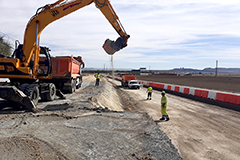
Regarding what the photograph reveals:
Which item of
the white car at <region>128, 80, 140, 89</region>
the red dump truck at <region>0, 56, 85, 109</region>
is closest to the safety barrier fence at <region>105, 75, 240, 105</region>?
the white car at <region>128, 80, 140, 89</region>

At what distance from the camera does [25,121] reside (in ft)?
24.8

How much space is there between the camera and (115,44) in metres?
13.9

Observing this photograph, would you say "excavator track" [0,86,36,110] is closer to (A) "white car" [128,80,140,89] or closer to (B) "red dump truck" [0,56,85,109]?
(B) "red dump truck" [0,56,85,109]

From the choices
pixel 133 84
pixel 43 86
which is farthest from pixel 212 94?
pixel 133 84

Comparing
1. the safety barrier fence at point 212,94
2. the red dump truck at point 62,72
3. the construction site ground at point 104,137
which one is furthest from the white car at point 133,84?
the construction site ground at point 104,137

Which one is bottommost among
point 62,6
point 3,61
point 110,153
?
point 110,153

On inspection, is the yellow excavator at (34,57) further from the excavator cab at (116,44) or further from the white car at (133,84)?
the white car at (133,84)

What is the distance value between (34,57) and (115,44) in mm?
5079

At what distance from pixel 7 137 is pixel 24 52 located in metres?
6.39

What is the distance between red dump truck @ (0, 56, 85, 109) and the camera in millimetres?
8797

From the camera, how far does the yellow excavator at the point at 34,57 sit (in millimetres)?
10136

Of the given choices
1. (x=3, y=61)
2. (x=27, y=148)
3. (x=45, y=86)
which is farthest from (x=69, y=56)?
(x=27, y=148)

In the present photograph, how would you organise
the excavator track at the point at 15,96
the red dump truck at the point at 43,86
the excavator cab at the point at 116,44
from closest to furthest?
the excavator track at the point at 15,96 → the red dump truck at the point at 43,86 → the excavator cab at the point at 116,44

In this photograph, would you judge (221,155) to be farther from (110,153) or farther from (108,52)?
(108,52)
